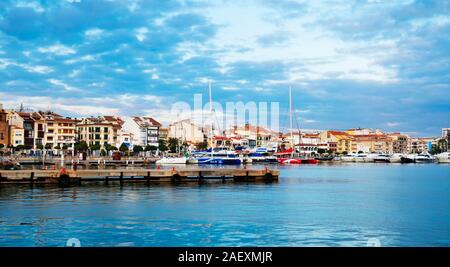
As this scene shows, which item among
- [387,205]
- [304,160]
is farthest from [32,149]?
[387,205]

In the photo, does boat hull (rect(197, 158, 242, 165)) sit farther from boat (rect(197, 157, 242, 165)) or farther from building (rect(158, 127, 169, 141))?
building (rect(158, 127, 169, 141))

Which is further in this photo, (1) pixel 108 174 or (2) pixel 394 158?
(2) pixel 394 158

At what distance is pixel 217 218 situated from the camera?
2603 cm

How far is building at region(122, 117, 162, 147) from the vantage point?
468ft

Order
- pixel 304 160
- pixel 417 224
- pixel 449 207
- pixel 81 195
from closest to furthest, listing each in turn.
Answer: pixel 417 224 → pixel 449 207 → pixel 81 195 → pixel 304 160

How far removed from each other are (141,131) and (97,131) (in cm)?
1713

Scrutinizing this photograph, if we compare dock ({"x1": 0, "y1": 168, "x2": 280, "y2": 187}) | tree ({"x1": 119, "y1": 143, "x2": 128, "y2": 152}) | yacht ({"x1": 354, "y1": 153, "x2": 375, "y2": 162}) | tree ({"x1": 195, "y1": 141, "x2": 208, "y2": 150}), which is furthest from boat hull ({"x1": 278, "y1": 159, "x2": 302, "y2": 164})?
dock ({"x1": 0, "y1": 168, "x2": 280, "y2": 187})

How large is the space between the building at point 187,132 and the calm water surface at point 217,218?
121 metres

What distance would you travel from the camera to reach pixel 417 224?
2545 centimetres

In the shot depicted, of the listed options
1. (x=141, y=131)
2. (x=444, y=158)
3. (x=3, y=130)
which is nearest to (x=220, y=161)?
(x=141, y=131)

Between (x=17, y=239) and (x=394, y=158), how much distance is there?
148 meters

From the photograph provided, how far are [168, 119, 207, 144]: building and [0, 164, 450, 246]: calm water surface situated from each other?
12058 cm
